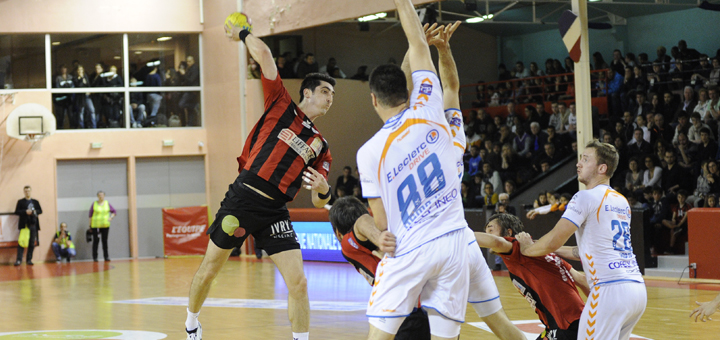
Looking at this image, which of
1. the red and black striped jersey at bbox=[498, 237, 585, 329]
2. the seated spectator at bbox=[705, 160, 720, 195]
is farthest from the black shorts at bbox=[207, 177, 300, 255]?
the seated spectator at bbox=[705, 160, 720, 195]

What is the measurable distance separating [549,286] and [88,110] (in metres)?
18.6

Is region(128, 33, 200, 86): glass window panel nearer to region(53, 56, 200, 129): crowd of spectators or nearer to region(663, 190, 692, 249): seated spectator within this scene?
region(53, 56, 200, 129): crowd of spectators

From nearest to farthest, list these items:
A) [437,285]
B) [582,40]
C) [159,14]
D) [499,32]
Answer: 1. [437,285]
2. [582,40]
3. [159,14]
4. [499,32]

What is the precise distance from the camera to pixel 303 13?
17906mm

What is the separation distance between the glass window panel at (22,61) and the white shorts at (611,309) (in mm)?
19460

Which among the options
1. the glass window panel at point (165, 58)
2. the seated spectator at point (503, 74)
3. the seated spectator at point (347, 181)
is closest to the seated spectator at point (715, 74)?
the seated spectator at point (503, 74)

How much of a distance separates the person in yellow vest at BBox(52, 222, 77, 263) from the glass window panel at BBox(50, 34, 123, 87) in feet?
12.8

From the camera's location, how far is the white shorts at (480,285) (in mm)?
4613

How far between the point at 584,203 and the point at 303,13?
1376cm

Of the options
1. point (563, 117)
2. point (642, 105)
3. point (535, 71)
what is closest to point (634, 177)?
point (642, 105)

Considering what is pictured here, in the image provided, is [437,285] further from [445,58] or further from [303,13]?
[303,13]

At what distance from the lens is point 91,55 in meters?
21.9

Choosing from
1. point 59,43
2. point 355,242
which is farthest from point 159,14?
point 355,242

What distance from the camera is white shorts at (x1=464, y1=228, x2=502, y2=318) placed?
15.1 feet
